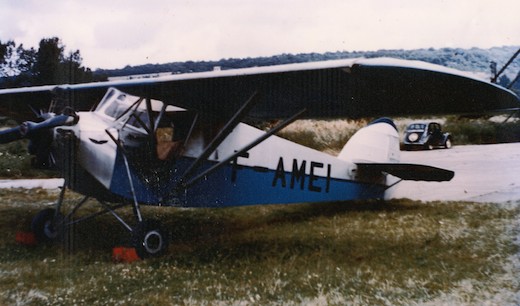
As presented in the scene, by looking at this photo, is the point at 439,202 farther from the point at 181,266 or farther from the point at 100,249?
the point at 100,249

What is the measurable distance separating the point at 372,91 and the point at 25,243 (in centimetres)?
266

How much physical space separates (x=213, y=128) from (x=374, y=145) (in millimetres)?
1422

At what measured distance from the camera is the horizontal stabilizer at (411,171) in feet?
10.5

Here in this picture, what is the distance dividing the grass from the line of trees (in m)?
1.08

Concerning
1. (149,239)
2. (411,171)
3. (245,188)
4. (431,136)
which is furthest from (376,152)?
(149,239)

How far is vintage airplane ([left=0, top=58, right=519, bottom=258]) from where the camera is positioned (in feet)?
8.62

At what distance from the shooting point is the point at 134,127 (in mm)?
3129

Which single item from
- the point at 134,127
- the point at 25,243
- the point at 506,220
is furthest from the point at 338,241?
the point at 25,243

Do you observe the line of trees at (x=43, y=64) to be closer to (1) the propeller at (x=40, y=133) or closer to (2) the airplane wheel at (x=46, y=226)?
(1) the propeller at (x=40, y=133)

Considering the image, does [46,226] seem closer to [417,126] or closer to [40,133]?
[40,133]

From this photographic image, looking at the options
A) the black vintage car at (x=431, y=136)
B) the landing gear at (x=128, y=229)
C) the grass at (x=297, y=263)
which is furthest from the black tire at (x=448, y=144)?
the landing gear at (x=128, y=229)

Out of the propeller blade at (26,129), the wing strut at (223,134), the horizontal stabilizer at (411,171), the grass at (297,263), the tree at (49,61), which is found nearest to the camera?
the grass at (297,263)

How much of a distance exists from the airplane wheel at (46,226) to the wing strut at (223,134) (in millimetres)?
1089

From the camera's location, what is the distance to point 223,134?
3076 mm
